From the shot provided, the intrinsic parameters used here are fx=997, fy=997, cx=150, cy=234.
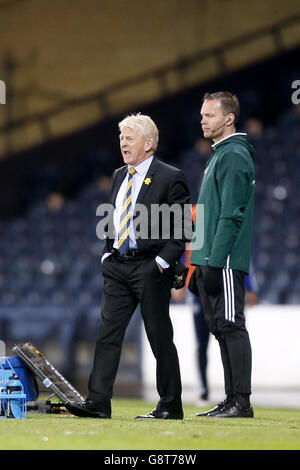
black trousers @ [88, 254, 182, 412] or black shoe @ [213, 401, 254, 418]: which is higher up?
black trousers @ [88, 254, 182, 412]

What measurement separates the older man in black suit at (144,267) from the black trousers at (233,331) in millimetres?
299

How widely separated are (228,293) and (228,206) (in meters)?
0.50

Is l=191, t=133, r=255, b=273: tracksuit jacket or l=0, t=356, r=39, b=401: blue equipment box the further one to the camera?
l=0, t=356, r=39, b=401: blue equipment box

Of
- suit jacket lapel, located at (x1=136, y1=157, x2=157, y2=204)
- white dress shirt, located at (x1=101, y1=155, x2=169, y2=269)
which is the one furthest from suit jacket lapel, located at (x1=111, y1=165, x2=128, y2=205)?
suit jacket lapel, located at (x1=136, y1=157, x2=157, y2=204)

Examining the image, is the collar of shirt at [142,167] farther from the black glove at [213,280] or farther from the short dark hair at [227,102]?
the black glove at [213,280]

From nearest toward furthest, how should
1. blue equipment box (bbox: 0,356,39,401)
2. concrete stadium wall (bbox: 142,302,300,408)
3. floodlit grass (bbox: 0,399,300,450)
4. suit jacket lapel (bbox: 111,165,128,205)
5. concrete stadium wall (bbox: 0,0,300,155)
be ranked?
1. floodlit grass (bbox: 0,399,300,450)
2. suit jacket lapel (bbox: 111,165,128,205)
3. blue equipment box (bbox: 0,356,39,401)
4. concrete stadium wall (bbox: 142,302,300,408)
5. concrete stadium wall (bbox: 0,0,300,155)

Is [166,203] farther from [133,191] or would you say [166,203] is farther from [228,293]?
[228,293]

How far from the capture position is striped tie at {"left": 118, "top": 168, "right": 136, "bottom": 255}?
568 cm

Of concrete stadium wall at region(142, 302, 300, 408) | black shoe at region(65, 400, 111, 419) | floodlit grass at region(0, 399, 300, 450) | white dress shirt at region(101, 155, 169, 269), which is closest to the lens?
floodlit grass at region(0, 399, 300, 450)

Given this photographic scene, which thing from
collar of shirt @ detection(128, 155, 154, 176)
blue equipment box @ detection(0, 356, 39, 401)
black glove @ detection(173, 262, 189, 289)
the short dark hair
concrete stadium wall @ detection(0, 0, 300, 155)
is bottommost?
blue equipment box @ detection(0, 356, 39, 401)

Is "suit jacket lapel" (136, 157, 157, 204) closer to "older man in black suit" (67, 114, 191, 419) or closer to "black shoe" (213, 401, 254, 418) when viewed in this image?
"older man in black suit" (67, 114, 191, 419)

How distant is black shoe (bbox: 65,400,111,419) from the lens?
561cm

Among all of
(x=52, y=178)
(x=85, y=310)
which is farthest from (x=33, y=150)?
(x=85, y=310)

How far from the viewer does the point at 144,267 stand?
5.63 metres
